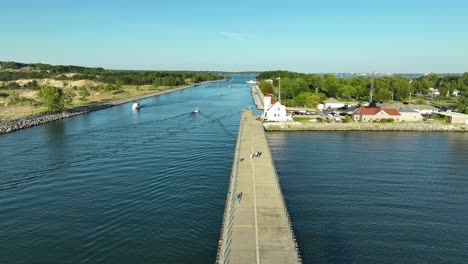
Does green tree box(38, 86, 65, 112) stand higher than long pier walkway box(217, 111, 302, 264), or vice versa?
green tree box(38, 86, 65, 112)

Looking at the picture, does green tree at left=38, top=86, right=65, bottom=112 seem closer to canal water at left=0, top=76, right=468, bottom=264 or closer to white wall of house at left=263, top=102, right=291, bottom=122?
canal water at left=0, top=76, right=468, bottom=264

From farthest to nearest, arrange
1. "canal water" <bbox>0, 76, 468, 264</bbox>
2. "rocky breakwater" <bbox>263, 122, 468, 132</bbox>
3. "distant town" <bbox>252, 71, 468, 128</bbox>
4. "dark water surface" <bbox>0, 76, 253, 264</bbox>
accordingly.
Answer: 1. "distant town" <bbox>252, 71, 468, 128</bbox>
2. "rocky breakwater" <bbox>263, 122, 468, 132</bbox>
3. "canal water" <bbox>0, 76, 468, 264</bbox>
4. "dark water surface" <bbox>0, 76, 253, 264</bbox>

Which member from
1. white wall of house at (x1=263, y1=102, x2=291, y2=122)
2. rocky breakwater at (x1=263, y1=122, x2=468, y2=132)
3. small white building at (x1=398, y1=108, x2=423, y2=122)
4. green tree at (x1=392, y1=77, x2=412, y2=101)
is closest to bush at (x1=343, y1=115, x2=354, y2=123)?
rocky breakwater at (x1=263, y1=122, x2=468, y2=132)

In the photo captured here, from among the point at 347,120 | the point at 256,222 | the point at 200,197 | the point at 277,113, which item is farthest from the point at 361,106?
the point at 256,222

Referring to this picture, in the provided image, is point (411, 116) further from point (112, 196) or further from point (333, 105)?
point (112, 196)

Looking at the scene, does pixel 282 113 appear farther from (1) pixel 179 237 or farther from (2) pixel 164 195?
(1) pixel 179 237

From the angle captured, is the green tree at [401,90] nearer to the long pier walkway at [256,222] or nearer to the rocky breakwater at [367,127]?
the rocky breakwater at [367,127]

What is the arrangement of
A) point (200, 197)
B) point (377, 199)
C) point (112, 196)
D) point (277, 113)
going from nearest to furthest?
1. point (377, 199)
2. point (200, 197)
3. point (112, 196)
4. point (277, 113)
